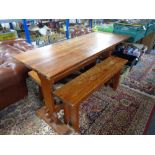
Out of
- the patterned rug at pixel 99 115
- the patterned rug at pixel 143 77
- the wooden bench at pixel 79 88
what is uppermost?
the wooden bench at pixel 79 88

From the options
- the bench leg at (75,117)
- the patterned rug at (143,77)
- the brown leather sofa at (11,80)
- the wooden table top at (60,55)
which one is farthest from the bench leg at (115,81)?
the brown leather sofa at (11,80)

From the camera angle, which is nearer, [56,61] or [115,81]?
[56,61]

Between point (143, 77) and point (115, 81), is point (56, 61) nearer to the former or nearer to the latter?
point (115, 81)

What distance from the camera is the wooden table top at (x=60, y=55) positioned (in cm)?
112

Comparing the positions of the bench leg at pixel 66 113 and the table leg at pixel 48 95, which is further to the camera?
the bench leg at pixel 66 113

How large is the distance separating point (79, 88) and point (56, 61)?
13.2 inches

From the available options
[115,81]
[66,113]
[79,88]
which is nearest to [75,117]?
[66,113]

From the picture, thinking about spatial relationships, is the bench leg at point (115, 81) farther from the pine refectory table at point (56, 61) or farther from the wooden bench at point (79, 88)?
the pine refectory table at point (56, 61)

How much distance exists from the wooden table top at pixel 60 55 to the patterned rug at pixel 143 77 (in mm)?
792

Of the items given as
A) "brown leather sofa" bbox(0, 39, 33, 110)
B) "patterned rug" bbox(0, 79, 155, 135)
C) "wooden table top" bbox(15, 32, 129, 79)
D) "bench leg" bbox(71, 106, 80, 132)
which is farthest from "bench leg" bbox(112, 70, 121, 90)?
"brown leather sofa" bbox(0, 39, 33, 110)

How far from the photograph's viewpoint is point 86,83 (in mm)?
1392

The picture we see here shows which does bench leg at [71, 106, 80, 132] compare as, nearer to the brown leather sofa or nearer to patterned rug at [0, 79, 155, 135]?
patterned rug at [0, 79, 155, 135]
